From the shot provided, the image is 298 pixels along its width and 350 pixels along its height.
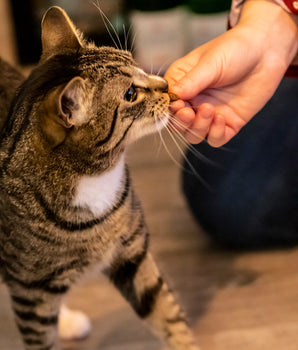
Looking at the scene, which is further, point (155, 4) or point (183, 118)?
point (155, 4)

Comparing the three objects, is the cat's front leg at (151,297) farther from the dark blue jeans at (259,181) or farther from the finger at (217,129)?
the dark blue jeans at (259,181)

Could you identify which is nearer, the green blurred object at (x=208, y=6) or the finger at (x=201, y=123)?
the finger at (x=201, y=123)

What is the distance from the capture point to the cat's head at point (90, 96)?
72 cm

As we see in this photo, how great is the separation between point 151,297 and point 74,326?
0.85 feet

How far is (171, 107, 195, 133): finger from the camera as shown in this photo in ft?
2.74

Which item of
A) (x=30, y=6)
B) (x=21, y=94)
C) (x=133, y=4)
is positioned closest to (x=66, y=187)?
(x=21, y=94)

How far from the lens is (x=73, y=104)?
0.71m

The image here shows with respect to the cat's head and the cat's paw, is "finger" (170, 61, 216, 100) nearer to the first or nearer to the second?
the cat's head

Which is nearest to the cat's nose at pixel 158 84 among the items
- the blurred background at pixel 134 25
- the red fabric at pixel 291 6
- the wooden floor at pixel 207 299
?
the red fabric at pixel 291 6

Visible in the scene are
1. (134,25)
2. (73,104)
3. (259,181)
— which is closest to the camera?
(73,104)

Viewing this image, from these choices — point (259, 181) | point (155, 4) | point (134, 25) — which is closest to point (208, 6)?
point (155, 4)

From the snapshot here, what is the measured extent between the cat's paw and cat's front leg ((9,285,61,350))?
203 mm

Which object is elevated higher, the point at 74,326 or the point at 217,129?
the point at 217,129

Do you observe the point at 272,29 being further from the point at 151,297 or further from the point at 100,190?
the point at 151,297
